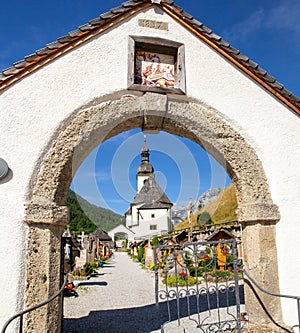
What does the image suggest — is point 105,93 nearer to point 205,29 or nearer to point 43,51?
point 43,51

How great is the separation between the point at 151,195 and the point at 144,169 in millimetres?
6785

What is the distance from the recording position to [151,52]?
16.5 ft

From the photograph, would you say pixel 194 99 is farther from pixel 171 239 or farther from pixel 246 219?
pixel 171 239

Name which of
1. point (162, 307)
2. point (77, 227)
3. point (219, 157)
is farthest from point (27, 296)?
point (77, 227)

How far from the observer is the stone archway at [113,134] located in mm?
3865

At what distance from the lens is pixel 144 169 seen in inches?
1834

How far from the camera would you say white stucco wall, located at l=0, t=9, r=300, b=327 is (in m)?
3.85

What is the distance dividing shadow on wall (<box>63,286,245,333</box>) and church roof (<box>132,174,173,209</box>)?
101 feet

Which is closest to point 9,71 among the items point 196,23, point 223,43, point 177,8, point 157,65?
point 157,65

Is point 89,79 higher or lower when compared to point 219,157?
higher

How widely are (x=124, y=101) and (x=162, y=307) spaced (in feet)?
17.2

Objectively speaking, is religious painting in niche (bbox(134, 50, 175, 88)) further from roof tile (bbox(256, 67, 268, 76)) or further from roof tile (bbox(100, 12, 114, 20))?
roof tile (bbox(256, 67, 268, 76))

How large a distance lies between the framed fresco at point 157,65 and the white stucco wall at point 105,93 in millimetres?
137

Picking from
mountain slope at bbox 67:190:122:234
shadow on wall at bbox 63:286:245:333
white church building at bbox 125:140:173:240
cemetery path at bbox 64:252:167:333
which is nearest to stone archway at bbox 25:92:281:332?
cemetery path at bbox 64:252:167:333
